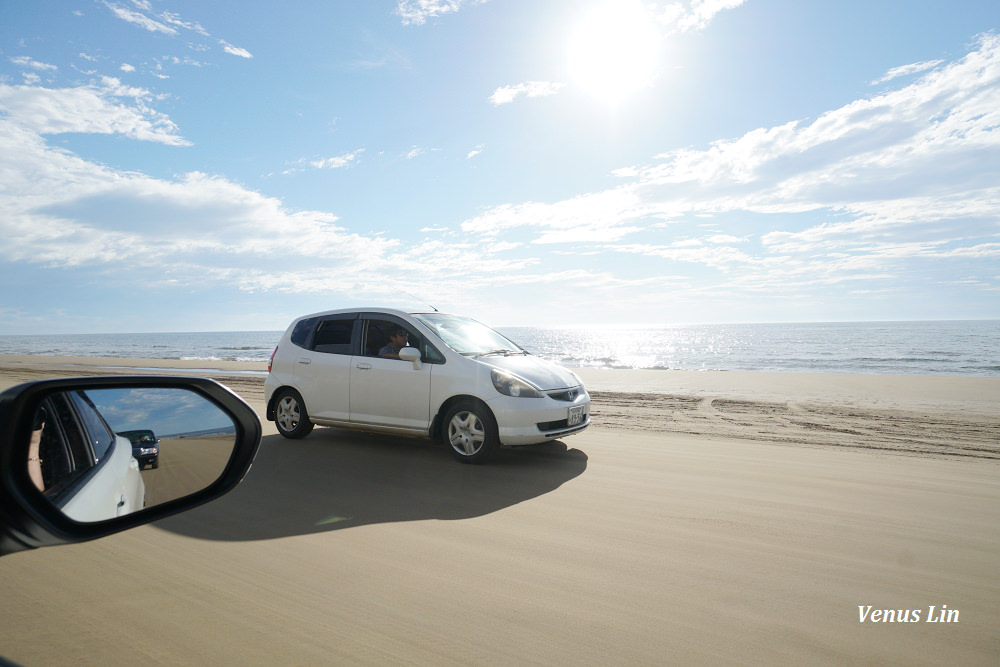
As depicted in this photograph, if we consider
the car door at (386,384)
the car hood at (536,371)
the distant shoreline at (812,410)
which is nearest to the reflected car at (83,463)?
the distant shoreline at (812,410)

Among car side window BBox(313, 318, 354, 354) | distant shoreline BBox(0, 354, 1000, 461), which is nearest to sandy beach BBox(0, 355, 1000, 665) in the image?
car side window BBox(313, 318, 354, 354)

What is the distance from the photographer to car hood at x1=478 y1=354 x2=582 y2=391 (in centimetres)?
644

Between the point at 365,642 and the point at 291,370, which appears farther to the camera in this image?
the point at 291,370

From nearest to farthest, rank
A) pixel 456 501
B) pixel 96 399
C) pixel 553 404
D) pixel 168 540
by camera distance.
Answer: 1. pixel 96 399
2. pixel 168 540
3. pixel 456 501
4. pixel 553 404

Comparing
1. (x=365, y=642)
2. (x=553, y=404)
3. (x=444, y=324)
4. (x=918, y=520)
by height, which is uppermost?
(x=444, y=324)

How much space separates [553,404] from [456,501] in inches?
72.6

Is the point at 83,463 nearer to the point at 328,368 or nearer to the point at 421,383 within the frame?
the point at 421,383

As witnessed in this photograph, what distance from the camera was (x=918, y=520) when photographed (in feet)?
Answer: 14.3

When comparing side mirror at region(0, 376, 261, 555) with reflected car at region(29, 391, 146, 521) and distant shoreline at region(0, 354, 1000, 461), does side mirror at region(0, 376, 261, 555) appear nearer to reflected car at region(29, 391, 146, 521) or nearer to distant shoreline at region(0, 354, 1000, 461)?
reflected car at region(29, 391, 146, 521)

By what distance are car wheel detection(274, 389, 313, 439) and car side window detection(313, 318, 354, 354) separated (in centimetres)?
81

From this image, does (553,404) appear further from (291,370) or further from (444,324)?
(291,370)

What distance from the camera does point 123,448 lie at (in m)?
1.64

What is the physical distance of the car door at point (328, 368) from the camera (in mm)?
7289

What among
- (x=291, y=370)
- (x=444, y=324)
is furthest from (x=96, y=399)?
(x=291, y=370)
